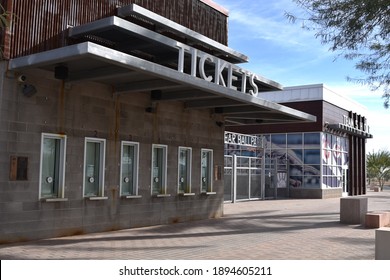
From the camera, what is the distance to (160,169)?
571 inches

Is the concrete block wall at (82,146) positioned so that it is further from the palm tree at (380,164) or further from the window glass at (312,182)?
the palm tree at (380,164)

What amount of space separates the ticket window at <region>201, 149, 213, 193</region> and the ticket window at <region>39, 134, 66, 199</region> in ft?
20.4

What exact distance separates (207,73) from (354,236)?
21.0 feet

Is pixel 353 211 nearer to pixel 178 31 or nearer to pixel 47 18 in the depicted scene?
pixel 178 31

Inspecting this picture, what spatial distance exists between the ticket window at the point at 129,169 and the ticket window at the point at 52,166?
85.7 inches

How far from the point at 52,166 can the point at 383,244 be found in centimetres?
747

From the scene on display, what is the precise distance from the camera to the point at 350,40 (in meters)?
11.4

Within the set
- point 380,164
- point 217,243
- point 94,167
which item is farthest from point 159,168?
point 380,164

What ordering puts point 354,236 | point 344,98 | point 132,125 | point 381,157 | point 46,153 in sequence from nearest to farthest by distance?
point 46,153, point 354,236, point 132,125, point 344,98, point 381,157

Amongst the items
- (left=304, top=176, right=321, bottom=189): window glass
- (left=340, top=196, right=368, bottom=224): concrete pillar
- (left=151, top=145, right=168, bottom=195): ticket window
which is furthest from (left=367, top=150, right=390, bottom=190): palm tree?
(left=151, top=145, right=168, bottom=195): ticket window

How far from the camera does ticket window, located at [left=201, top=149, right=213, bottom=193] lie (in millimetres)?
16558

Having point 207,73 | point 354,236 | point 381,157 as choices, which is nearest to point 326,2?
point 207,73

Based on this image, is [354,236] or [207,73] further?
[207,73]

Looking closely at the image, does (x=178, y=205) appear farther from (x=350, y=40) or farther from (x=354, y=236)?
(x=350, y=40)
